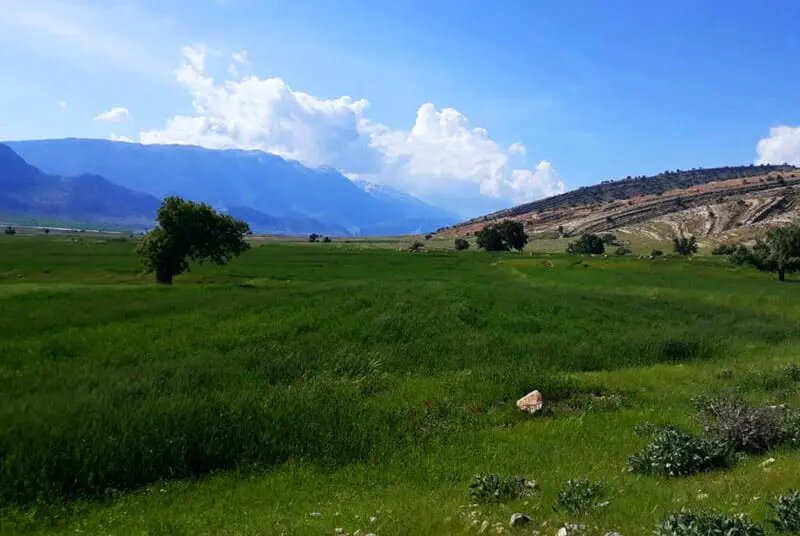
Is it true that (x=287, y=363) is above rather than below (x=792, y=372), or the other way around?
below

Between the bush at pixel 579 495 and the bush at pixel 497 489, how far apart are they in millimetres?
684

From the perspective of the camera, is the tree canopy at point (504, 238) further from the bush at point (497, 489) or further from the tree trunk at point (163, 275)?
the bush at point (497, 489)

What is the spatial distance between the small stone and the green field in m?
0.19

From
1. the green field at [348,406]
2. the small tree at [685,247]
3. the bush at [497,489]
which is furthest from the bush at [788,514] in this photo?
the small tree at [685,247]

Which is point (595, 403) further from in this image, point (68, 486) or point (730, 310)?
point (730, 310)

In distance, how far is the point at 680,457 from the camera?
12234 millimetres

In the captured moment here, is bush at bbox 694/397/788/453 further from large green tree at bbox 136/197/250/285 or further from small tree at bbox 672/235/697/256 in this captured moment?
small tree at bbox 672/235/697/256

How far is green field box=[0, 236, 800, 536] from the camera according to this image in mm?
10844

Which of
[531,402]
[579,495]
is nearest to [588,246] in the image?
[531,402]

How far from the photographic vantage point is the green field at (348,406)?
10.8 m

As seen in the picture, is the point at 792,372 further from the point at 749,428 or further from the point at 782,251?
the point at 782,251

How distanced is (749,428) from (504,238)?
495 ft

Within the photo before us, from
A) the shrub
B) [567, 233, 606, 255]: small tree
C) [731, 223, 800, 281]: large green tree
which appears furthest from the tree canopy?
the shrub

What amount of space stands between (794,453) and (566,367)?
14.5 m
